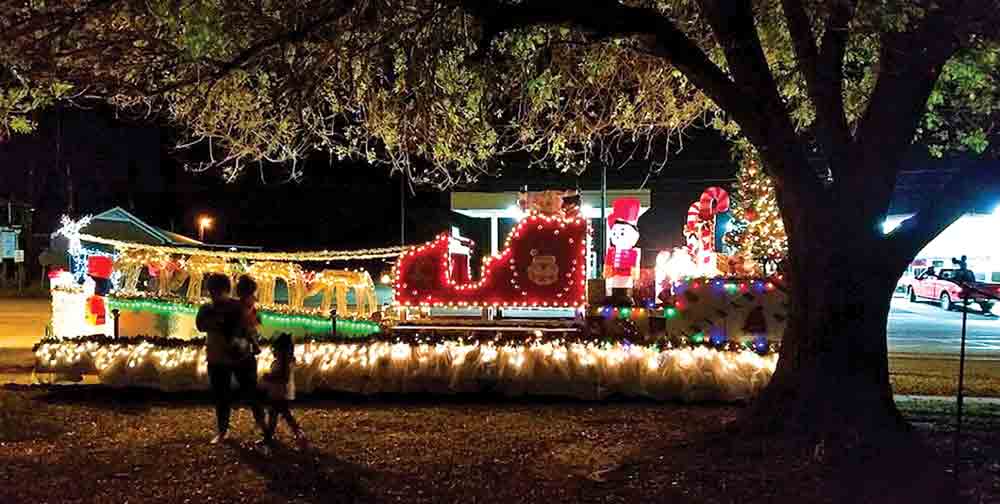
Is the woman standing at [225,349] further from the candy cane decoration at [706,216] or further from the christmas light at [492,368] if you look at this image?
the candy cane decoration at [706,216]

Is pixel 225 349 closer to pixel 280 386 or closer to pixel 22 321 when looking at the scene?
pixel 280 386

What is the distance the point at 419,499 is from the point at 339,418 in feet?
9.98

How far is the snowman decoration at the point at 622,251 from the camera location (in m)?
15.6

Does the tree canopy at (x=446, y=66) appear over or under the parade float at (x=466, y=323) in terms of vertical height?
over

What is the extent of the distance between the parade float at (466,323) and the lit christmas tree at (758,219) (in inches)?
Result: 164

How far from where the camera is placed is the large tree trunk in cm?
669

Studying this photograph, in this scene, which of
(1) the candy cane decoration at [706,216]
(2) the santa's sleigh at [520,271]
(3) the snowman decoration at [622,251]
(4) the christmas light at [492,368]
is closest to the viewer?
(4) the christmas light at [492,368]

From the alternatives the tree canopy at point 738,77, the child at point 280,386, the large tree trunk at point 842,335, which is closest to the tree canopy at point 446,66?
the tree canopy at point 738,77

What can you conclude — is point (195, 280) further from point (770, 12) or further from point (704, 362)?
point (770, 12)

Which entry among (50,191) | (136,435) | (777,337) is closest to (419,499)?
(136,435)

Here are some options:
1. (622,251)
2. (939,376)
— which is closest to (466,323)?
(622,251)

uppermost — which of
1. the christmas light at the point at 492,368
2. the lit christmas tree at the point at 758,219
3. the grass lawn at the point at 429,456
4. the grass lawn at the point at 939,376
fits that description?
the lit christmas tree at the point at 758,219

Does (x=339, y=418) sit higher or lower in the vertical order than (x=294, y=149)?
lower

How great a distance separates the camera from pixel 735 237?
22.0 meters
